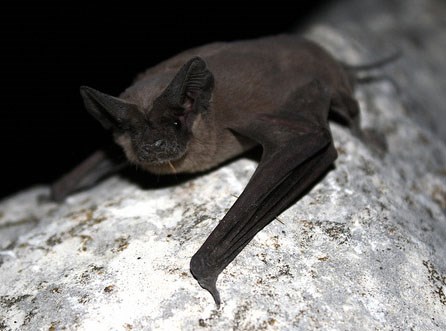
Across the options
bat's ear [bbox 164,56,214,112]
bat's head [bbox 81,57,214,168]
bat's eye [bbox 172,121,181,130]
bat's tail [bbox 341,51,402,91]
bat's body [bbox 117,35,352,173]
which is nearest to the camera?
bat's ear [bbox 164,56,214,112]

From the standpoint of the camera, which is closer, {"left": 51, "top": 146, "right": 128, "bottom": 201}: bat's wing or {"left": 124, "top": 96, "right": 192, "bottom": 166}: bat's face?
{"left": 124, "top": 96, "right": 192, "bottom": 166}: bat's face

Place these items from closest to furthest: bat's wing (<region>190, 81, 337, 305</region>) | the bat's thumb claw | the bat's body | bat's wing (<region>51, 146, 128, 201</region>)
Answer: the bat's thumb claw < bat's wing (<region>190, 81, 337, 305</region>) < the bat's body < bat's wing (<region>51, 146, 128, 201</region>)

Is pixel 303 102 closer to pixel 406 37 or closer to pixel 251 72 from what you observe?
pixel 251 72

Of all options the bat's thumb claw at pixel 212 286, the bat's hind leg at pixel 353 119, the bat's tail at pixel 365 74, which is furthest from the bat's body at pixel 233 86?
the bat's thumb claw at pixel 212 286

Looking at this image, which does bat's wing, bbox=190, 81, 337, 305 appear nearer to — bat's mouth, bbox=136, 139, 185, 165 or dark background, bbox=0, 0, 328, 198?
bat's mouth, bbox=136, 139, 185, 165

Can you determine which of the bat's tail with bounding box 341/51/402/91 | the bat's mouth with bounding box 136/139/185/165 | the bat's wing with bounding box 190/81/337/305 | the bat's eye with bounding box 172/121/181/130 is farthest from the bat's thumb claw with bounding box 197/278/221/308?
the bat's tail with bounding box 341/51/402/91

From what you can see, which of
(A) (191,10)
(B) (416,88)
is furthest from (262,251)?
(A) (191,10)

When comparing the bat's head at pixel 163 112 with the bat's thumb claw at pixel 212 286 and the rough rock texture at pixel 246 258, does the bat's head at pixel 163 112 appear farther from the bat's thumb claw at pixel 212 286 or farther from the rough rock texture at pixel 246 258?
the bat's thumb claw at pixel 212 286
